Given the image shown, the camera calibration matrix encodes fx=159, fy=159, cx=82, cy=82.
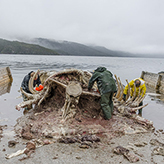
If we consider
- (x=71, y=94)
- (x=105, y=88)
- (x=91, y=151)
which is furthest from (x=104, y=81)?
(x=91, y=151)

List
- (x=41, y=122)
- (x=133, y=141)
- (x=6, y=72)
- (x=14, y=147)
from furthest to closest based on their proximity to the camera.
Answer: (x=6, y=72), (x=41, y=122), (x=133, y=141), (x=14, y=147)

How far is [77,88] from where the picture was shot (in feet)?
18.2

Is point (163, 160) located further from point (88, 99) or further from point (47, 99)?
point (47, 99)

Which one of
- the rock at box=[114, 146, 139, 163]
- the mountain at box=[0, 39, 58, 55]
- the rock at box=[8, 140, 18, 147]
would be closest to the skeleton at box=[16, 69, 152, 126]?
the rock at box=[8, 140, 18, 147]

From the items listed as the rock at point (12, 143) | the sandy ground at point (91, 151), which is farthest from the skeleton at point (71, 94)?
the rock at point (12, 143)

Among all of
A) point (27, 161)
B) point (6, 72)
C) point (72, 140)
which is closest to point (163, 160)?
point (72, 140)

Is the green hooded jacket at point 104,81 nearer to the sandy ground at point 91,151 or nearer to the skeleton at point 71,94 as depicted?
the skeleton at point 71,94

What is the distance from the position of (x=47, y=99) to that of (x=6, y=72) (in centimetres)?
1406

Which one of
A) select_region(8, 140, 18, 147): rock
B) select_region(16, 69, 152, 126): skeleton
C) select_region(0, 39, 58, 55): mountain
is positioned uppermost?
select_region(0, 39, 58, 55): mountain

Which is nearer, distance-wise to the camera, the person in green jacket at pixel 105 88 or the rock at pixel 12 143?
the rock at pixel 12 143

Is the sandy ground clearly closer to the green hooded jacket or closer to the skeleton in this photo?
the skeleton

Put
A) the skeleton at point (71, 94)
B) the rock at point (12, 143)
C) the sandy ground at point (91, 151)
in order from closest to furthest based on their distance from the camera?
the sandy ground at point (91, 151) < the rock at point (12, 143) < the skeleton at point (71, 94)

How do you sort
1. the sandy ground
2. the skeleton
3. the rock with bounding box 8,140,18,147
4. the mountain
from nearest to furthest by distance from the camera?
the sandy ground, the rock with bounding box 8,140,18,147, the skeleton, the mountain

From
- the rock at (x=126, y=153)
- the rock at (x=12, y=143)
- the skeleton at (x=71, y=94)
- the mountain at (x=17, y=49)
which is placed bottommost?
the rock at (x=12, y=143)
